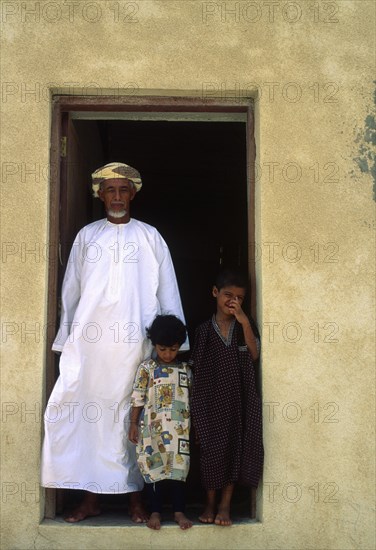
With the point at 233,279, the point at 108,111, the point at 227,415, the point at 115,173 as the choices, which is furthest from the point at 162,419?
Answer: the point at 108,111

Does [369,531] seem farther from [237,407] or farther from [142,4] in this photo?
[142,4]

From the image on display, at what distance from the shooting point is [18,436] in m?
4.18

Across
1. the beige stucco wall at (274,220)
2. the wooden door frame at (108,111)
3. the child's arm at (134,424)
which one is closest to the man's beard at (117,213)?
the wooden door frame at (108,111)

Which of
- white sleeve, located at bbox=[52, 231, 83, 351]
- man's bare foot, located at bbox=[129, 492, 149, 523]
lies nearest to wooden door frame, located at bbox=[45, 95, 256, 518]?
white sleeve, located at bbox=[52, 231, 83, 351]

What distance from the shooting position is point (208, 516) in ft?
13.9

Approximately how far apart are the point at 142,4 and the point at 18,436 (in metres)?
2.60

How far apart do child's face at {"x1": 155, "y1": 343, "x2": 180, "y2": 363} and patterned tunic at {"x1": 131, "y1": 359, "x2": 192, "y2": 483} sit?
5cm

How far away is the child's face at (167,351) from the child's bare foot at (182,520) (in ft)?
2.82

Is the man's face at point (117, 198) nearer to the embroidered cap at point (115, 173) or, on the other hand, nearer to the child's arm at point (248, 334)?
the embroidered cap at point (115, 173)

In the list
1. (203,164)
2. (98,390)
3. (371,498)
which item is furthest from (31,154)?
(203,164)

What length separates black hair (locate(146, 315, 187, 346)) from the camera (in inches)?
165

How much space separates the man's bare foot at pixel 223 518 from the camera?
417 centimetres

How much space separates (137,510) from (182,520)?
288mm

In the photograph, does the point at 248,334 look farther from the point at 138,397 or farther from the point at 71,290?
the point at 71,290
